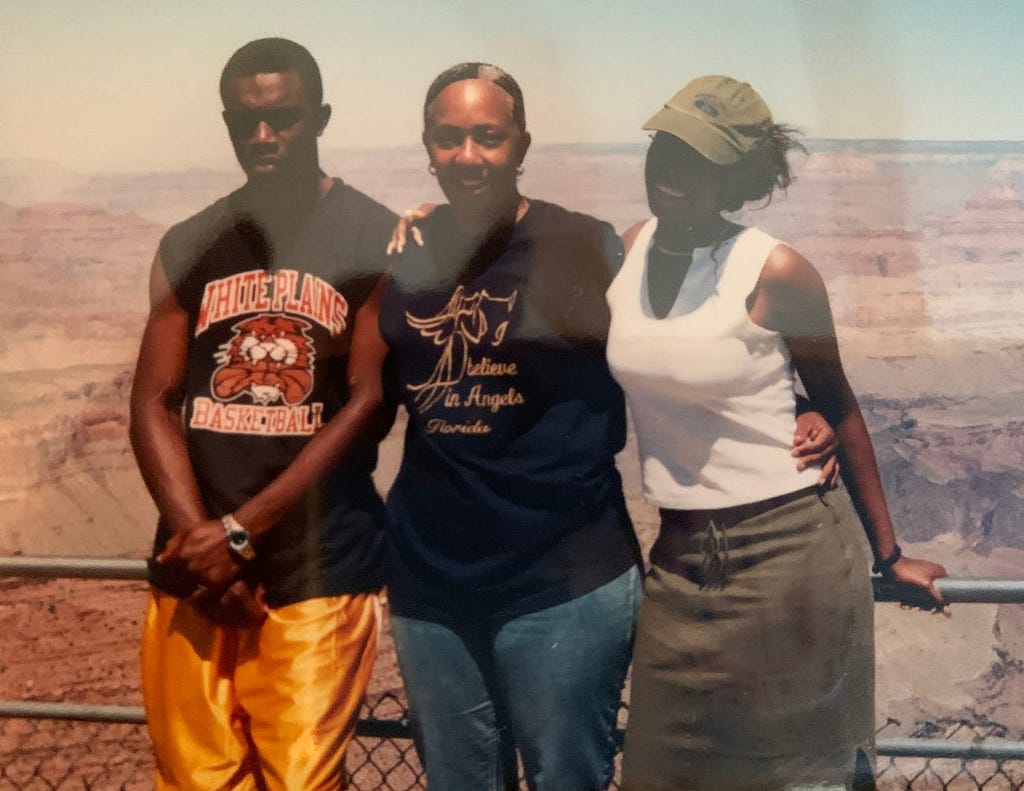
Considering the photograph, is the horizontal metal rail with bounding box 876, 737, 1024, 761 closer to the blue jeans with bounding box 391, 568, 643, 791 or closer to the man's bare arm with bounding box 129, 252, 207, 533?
the blue jeans with bounding box 391, 568, 643, 791

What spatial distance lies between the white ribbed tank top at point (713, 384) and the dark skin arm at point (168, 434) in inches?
33.6

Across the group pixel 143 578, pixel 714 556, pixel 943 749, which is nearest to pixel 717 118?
pixel 714 556

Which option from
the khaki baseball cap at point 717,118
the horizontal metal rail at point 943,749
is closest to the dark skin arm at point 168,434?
the khaki baseball cap at point 717,118

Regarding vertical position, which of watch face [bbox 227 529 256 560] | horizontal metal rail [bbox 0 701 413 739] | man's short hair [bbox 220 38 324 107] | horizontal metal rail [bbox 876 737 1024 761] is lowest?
horizontal metal rail [bbox 876 737 1024 761]

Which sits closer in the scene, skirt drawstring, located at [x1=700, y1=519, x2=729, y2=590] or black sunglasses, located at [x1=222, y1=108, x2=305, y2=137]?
skirt drawstring, located at [x1=700, y1=519, x2=729, y2=590]

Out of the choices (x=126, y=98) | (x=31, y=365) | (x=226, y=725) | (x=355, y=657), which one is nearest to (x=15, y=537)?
(x=31, y=365)

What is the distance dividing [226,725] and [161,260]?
96 centimetres

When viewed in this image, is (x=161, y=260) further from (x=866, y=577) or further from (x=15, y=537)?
(x=866, y=577)

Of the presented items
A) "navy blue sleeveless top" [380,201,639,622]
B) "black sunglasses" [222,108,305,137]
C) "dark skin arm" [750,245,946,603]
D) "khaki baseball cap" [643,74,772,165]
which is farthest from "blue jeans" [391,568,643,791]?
"black sunglasses" [222,108,305,137]

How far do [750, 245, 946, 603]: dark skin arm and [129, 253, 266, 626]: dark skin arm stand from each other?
1123 millimetres

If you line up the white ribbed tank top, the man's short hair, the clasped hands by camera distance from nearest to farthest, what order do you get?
the white ribbed tank top → the clasped hands → the man's short hair

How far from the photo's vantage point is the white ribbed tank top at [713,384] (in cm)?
180

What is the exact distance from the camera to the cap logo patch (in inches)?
72.6

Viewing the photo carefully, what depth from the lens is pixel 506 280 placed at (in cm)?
188
